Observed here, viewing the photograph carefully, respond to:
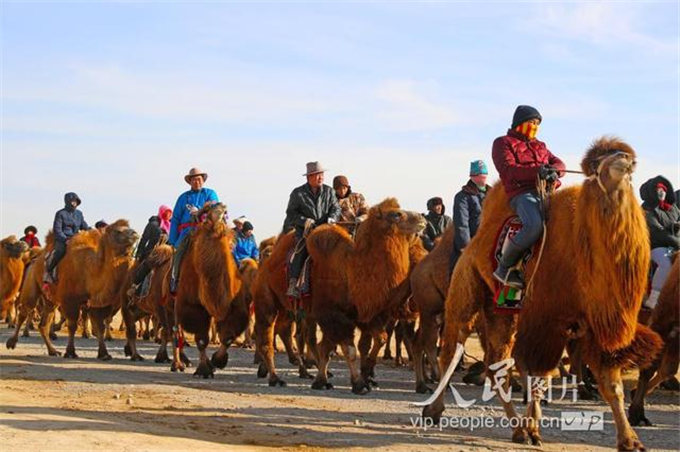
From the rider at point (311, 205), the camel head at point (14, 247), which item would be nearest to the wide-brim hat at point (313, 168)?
the rider at point (311, 205)

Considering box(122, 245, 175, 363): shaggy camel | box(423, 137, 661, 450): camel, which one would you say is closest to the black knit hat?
box(423, 137, 661, 450): camel

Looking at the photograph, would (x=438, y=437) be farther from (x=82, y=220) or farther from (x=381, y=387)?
(x=82, y=220)

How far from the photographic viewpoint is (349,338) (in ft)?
42.3

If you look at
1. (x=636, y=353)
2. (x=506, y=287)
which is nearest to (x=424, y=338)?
(x=506, y=287)

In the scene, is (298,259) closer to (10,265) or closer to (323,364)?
(323,364)

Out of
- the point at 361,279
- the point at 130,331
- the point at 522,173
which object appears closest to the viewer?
the point at 522,173

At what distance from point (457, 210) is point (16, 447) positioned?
713cm

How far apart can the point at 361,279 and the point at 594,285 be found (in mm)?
4896

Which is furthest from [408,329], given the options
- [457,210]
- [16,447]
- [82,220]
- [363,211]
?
[16,447]

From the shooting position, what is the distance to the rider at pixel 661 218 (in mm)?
13023

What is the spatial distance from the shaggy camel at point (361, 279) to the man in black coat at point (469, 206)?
0.73 m

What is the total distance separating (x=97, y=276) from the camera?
18219 millimetres

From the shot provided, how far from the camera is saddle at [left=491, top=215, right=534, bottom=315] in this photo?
9.27 meters

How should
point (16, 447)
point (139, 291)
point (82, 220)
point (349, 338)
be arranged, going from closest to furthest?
point (16, 447), point (349, 338), point (139, 291), point (82, 220)
